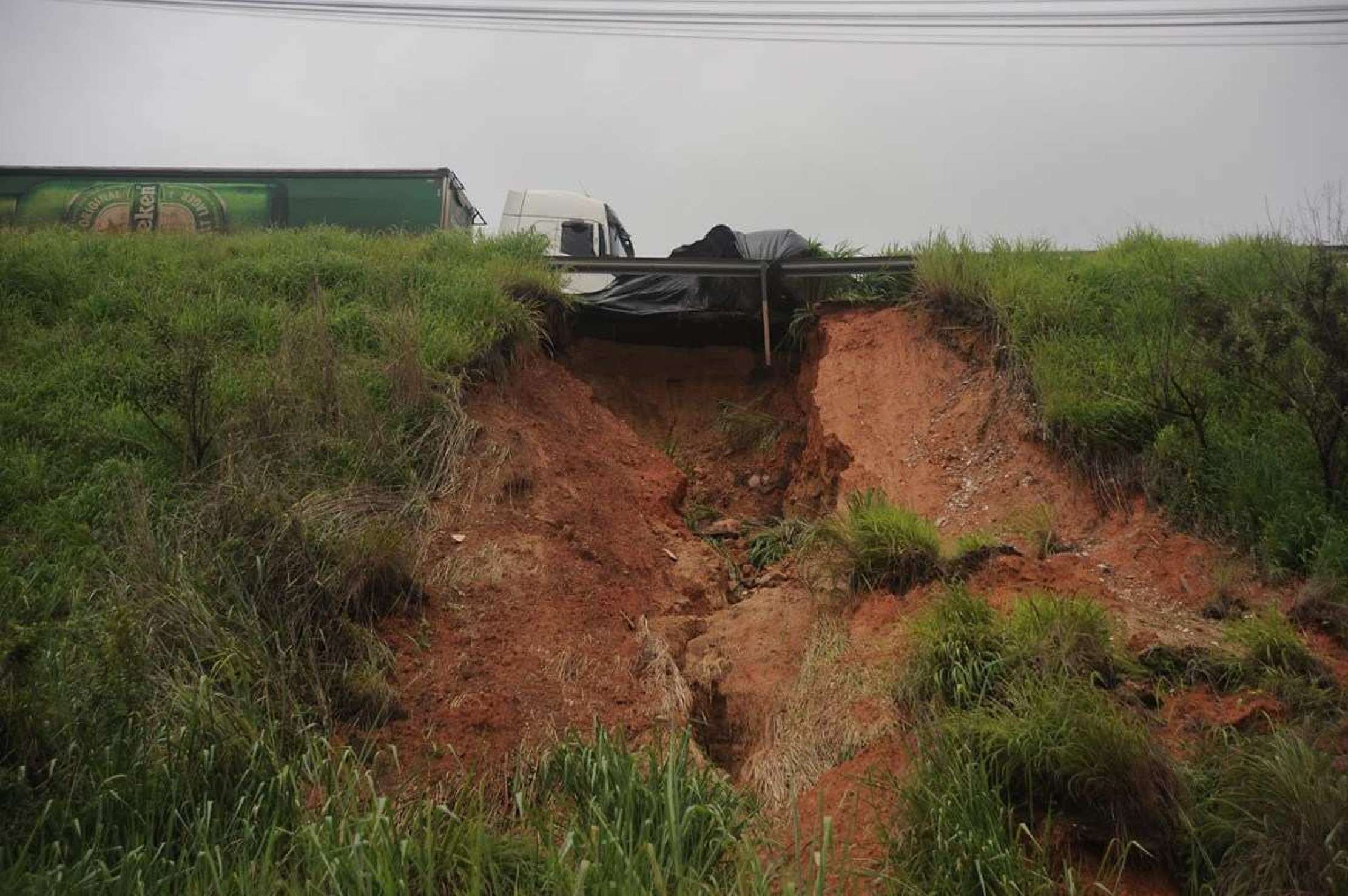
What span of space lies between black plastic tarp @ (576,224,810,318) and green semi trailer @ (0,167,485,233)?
5.33 m

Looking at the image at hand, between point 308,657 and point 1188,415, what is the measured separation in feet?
19.9

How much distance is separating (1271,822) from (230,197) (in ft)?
51.4

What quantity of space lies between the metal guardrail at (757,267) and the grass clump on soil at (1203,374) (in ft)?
2.78

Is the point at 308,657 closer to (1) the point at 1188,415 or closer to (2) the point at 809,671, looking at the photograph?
(2) the point at 809,671

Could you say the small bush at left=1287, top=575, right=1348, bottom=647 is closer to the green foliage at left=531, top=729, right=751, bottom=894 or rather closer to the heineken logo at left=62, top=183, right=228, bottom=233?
the green foliage at left=531, top=729, right=751, bottom=894

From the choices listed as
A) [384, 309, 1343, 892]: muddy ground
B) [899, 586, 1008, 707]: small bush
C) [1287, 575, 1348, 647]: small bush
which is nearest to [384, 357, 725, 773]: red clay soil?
[384, 309, 1343, 892]: muddy ground

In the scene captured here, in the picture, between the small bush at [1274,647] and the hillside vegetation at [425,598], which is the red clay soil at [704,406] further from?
the small bush at [1274,647]

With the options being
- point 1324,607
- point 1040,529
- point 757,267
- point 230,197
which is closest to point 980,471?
point 1040,529

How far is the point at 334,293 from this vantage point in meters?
10.9

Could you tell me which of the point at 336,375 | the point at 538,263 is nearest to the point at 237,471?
the point at 336,375

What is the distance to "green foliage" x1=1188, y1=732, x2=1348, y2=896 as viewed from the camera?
4.84m

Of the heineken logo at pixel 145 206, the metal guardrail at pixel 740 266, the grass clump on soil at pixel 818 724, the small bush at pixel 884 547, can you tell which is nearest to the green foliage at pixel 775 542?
the small bush at pixel 884 547

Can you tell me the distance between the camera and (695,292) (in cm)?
1205

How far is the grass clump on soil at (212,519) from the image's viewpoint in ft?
16.9
